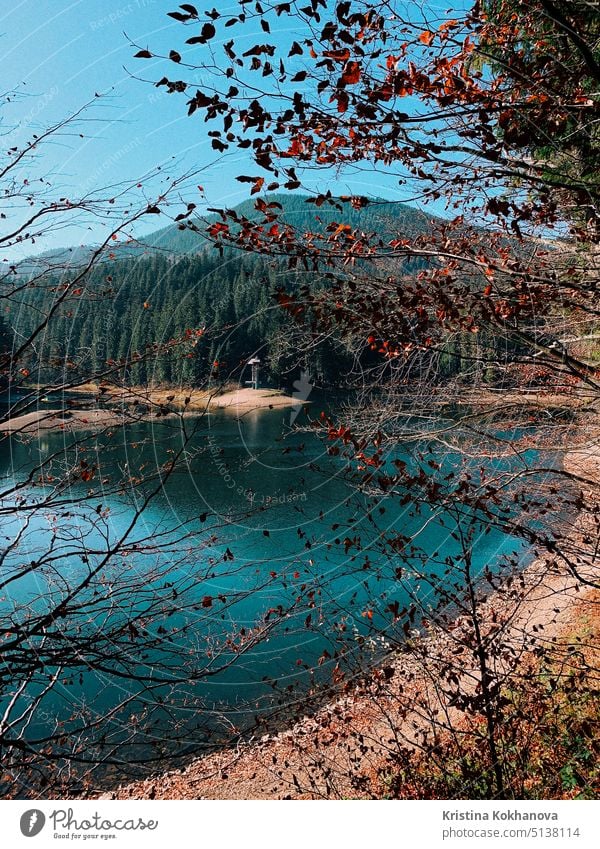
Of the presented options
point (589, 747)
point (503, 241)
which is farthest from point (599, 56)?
point (589, 747)

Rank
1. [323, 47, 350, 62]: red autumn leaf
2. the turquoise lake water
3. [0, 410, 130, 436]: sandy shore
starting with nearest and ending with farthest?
[323, 47, 350, 62]: red autumn leaf
[0, 410, 130, 436]: sandy shore
the turquoise lake water

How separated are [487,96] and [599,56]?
247cm
